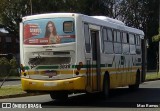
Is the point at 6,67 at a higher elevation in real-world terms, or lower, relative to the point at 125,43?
lower

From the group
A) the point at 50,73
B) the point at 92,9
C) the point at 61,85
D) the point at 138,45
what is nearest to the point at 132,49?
the point at 138,45

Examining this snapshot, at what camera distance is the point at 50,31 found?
16344mm

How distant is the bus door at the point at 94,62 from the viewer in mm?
16562

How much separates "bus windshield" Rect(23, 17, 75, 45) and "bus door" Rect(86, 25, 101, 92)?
1.14 m

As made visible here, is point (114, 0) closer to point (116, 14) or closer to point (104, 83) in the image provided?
point (116, 14)

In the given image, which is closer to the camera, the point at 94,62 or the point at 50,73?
the point at 50,73

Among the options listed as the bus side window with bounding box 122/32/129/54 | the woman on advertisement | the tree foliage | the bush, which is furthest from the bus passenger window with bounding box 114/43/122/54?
the tree foliage

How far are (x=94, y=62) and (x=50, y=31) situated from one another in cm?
221

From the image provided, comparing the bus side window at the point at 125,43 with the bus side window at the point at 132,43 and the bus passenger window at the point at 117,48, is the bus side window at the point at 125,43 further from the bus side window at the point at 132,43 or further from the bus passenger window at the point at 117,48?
the bus side window at the point at 132,43

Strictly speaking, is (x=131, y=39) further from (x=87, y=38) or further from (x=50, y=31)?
(x=50, y=31)

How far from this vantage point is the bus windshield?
16.2 metres

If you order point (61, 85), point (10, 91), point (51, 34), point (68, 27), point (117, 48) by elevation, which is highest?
point (68, 27)

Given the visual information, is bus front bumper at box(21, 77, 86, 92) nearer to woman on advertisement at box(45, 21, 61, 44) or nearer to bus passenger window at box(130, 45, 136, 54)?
woman on advertisement at box(45, 21, 61, 44)

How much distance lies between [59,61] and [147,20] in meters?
58.3
